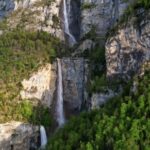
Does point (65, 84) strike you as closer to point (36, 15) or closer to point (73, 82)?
point (73, 82)

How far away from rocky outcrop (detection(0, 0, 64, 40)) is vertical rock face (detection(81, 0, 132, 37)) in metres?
2.93

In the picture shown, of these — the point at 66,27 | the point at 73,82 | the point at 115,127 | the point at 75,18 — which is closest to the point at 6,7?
the point at 66,27

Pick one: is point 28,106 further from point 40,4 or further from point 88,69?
point 40,4

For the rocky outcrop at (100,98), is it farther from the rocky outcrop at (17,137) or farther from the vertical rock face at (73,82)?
the rocky outcrop at (17,137)

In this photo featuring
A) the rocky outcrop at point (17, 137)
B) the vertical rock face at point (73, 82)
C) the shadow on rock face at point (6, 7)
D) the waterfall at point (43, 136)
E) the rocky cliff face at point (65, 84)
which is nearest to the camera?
the rocky outcrop at point (17, 137)

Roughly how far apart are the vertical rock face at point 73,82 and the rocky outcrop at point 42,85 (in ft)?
3.96

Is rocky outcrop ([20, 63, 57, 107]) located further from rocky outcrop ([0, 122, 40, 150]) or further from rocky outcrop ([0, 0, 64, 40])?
rocky outcrop ([0, 0, 64, 40])

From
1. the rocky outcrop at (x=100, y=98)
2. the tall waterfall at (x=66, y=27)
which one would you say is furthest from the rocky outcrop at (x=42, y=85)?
the rocky outcrop at (x=100, y=98)

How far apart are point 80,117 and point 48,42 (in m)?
14.1

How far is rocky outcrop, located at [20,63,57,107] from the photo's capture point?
199ft

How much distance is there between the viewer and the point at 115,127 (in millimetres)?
47375

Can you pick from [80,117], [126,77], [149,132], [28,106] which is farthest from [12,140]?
[149,132]

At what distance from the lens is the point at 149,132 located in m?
46.1

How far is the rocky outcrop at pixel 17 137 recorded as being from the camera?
57438 mm
